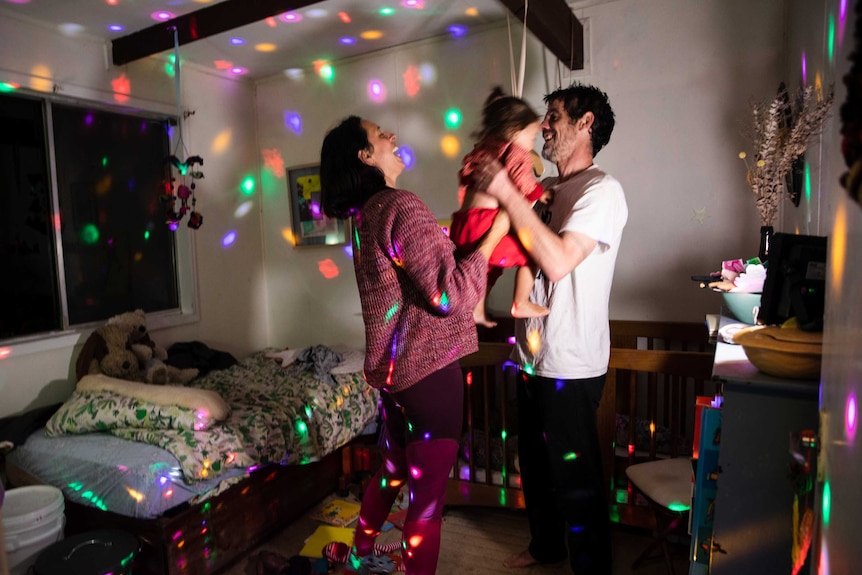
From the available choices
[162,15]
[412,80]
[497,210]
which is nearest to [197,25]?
[162,15]

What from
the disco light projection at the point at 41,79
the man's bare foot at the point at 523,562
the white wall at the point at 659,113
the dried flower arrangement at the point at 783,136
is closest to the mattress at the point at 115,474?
the man's bare foot at the point at 523,562

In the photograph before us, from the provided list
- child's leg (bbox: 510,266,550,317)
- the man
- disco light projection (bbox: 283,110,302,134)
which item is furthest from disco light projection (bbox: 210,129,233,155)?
child's leg (bbox: 510,266,550,317)

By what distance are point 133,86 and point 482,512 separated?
2863mm

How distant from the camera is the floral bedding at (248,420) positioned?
6.91 feet

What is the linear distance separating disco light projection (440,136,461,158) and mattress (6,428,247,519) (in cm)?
192

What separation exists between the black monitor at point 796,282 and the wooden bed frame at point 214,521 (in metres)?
1.94

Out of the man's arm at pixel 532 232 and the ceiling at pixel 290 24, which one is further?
the ceiling at pixel 290 24

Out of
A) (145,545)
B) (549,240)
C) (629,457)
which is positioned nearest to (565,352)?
(549,240)

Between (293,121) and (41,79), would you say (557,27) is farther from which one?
(41,79)

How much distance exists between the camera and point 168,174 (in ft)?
10.5

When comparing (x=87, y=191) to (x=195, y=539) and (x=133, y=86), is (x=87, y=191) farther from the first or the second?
(x=195, y=539)

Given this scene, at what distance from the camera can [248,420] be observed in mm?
2320

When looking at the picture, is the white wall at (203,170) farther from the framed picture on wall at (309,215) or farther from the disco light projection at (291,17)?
the disco light projection at (291,17)

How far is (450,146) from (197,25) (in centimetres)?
136
